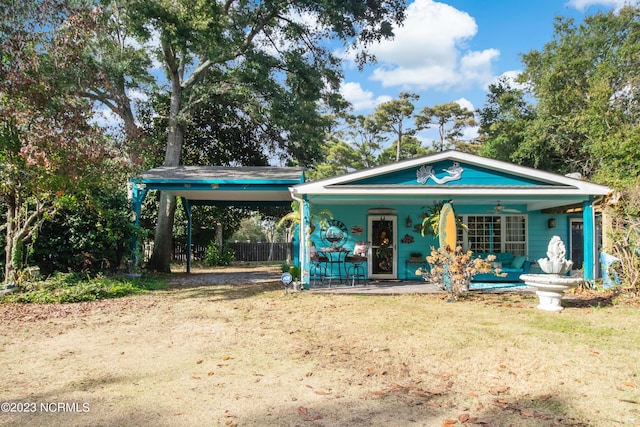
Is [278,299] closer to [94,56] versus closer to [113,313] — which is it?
[113,313]

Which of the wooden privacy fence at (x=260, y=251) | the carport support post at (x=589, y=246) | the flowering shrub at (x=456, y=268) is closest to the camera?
the flowering shrub at (x=456, y=268)

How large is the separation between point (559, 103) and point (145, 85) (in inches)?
830

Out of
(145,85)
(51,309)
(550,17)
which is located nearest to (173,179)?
(51,309)

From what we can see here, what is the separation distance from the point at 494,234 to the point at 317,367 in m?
10.8

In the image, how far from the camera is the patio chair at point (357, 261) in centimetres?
1249

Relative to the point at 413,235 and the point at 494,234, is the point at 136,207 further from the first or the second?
the point at 494,234

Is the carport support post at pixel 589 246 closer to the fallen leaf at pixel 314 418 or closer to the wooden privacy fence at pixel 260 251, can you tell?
the fallen leaf at pixel 314 418

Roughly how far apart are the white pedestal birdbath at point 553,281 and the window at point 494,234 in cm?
536

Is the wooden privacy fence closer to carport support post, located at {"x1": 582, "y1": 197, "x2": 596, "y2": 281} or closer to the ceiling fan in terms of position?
the ceiling fan

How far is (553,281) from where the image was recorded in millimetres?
8312

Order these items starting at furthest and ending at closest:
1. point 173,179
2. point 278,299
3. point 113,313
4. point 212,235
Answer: point 212,235 → point 173,179 → point 278,299 → point 113,313

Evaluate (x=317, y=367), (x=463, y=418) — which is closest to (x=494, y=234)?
(x=317, y=367)

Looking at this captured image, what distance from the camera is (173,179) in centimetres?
1340

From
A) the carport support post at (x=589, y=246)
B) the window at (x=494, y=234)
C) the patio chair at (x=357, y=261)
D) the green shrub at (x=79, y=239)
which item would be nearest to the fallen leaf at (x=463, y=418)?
the patio chair at (x=357, y=261)
